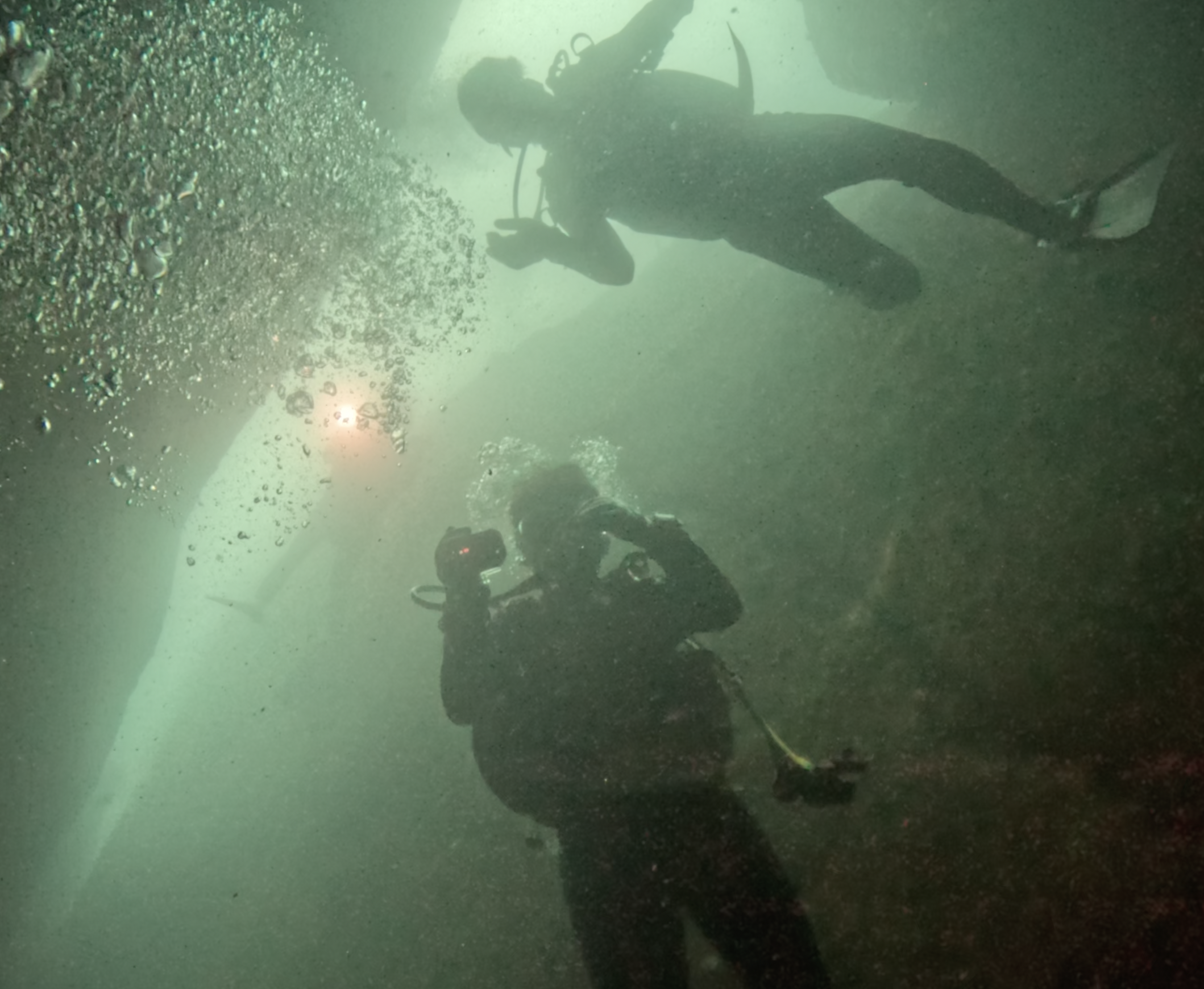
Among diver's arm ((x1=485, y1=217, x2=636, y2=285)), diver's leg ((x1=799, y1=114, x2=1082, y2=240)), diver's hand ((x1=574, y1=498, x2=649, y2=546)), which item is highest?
diver's arm ((x1=485, y1=217, x2=636, y2=285))

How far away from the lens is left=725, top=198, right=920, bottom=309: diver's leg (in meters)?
3.17

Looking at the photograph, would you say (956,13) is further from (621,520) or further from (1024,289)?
(621,520)

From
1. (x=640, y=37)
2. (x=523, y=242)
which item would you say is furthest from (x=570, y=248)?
(x=640, y=37)

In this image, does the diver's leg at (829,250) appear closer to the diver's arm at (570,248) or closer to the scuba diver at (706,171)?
the scuba diver at (706,171)

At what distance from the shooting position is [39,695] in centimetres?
522

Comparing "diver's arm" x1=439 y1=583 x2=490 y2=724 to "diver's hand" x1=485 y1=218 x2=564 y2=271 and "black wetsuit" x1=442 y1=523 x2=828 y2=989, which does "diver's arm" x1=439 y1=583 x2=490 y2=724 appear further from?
"diver's hand" x1=485 y1=218 x2=564 y2=271

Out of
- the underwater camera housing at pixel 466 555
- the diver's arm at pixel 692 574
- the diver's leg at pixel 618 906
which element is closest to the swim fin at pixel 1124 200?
the diver's arm at pixel 692 574

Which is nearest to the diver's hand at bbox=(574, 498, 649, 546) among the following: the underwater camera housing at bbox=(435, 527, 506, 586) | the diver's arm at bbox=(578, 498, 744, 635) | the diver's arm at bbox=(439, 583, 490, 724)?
the diver's arm at bbox=(578, 498, 744, 635)

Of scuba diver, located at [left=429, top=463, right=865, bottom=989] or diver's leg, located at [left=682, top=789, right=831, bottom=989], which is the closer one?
diver's leg, located at [left=682, top=789, right=831, bottom=989]

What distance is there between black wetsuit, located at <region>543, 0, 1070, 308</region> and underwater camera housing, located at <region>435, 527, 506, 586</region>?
1.91 metres

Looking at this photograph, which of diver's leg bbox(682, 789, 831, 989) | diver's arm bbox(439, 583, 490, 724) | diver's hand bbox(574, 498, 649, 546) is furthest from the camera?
diver's arm bbox(439, 583, 490, 724)

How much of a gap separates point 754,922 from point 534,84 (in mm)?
4692

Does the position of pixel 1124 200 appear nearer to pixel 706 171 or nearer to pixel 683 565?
pixel 706 171

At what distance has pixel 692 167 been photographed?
3.09 metres
